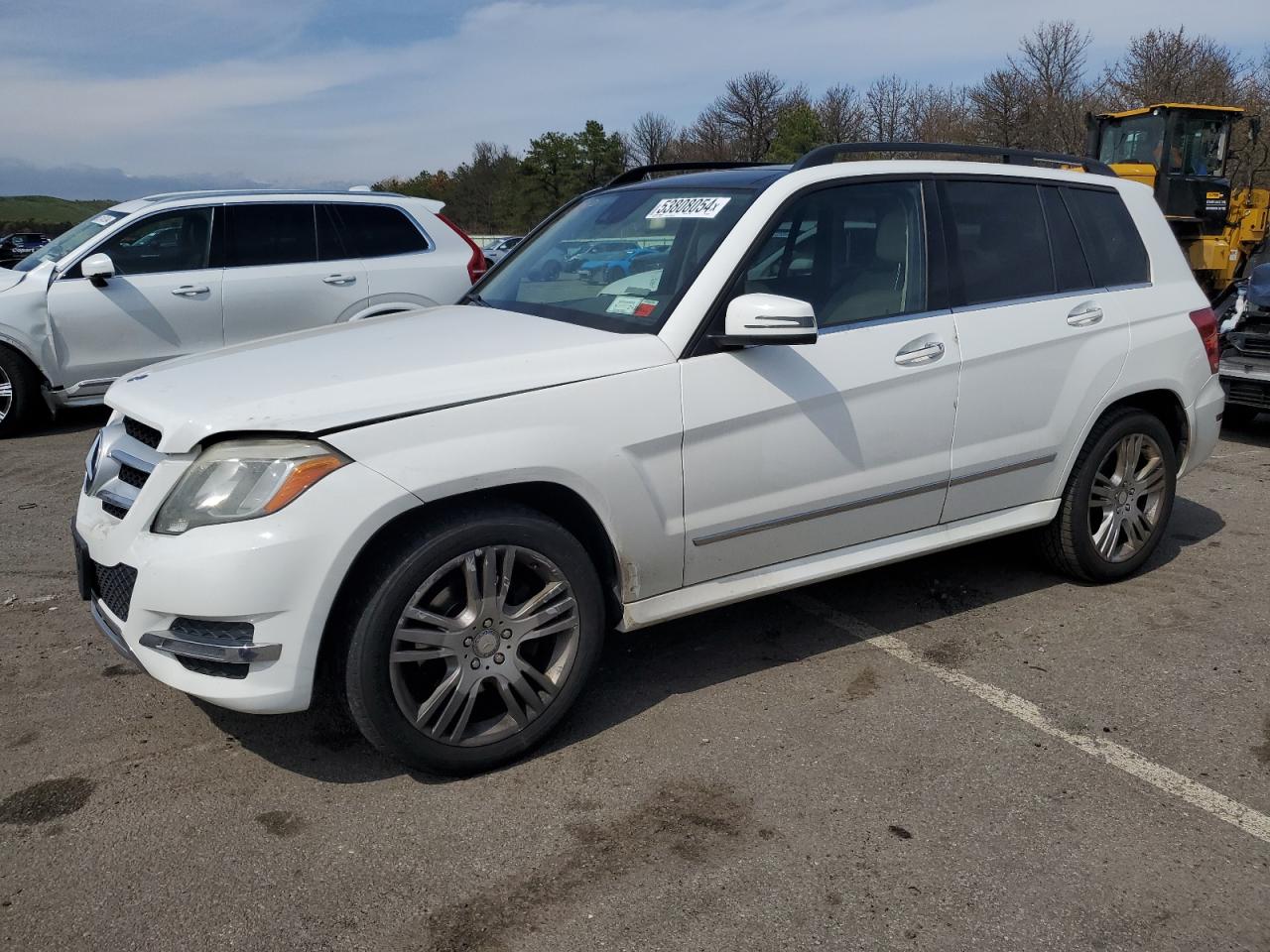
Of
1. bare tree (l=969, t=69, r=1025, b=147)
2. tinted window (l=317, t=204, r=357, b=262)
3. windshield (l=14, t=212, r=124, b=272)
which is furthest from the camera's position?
bare tree (l=969, t=69, r=1025, b=147)

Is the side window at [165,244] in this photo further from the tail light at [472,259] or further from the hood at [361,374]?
A: the hood at [361,374]

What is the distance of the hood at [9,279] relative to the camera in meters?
8.30

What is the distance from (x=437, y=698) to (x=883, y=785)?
1346 millimetres

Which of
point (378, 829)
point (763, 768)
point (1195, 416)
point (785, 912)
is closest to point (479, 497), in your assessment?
point (378, 829)

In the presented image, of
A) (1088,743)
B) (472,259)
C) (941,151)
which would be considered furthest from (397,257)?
(1088,743)

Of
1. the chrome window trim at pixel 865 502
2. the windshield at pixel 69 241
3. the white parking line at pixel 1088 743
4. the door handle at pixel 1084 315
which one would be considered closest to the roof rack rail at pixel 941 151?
the door handle at pixel 1084 315

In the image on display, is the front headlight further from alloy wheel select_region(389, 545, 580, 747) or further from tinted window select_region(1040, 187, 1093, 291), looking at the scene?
tinted window select_region(1040, 187, 1093, 291)

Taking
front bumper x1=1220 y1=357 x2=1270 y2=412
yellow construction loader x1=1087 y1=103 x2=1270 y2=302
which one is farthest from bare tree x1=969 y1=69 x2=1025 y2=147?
front bumper x1=1220 y1=357 x2=1270 y2=412

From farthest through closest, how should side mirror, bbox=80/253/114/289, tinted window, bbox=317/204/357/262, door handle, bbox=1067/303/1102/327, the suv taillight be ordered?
tinted window, bbox=317/204/357/262 → side mirror, bbox=80/253/114/289 → the suv taillight → door handle, bbox=1067/303/1102/327

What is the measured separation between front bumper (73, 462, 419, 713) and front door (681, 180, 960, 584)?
108 centimetres

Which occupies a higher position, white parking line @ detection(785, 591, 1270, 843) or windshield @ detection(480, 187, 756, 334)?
windshield @ detection(480, 187, 756, 334)

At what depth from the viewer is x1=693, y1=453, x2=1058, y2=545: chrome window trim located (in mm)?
3576

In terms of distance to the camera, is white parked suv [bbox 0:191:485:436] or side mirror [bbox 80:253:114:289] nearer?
side mirror [bbox 80:253:114:289]

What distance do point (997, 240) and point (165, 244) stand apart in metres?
6.57
